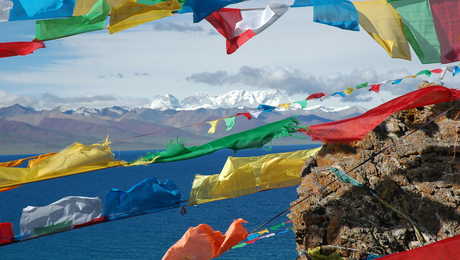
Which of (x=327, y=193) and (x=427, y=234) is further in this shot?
(x=327, y=193)

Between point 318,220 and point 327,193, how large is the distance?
0.61m

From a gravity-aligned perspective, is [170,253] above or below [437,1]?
below

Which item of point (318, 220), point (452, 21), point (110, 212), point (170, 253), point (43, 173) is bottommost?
point (318, 220)

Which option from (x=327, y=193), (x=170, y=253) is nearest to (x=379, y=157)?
(x=327, y=193)

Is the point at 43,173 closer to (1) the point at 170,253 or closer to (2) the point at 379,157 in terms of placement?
(1) the point at 170,253

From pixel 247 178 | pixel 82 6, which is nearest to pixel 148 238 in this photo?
pixel 247 178

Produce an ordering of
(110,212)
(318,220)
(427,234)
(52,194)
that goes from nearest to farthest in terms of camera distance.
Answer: (110,212)
(427,234)
(318,220)
(52,194)

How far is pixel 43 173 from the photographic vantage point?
7.61 metres

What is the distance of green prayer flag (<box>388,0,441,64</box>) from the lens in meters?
6.88

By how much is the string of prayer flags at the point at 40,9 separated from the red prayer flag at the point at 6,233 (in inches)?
116

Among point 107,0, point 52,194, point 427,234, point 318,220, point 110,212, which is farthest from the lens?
point 52,194

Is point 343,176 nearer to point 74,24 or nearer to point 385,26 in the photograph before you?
point 385,26

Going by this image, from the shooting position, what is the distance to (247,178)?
10773 mm

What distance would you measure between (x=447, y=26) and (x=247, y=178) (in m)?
5.18
